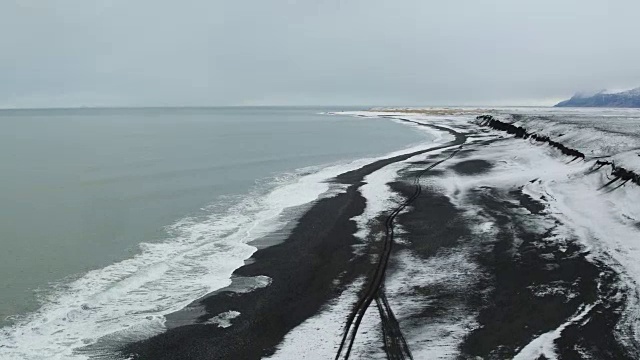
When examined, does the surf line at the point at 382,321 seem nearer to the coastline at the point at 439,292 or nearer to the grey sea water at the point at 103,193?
the coastline at the point at 439,292

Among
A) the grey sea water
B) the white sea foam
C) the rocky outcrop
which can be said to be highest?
the rocky outcrop

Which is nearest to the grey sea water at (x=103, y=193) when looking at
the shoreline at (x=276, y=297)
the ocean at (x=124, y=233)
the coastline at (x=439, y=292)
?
the ocean at (x=124, y=233)

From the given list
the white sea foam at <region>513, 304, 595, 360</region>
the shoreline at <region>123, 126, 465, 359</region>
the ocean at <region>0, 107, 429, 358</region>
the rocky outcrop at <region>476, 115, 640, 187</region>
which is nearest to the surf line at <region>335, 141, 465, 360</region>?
the shoreline at <region>123, 126, 465, 359</region>

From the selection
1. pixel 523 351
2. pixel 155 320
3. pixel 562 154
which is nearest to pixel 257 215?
pixel 155 320

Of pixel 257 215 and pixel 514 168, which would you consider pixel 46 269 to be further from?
pixel 514 168

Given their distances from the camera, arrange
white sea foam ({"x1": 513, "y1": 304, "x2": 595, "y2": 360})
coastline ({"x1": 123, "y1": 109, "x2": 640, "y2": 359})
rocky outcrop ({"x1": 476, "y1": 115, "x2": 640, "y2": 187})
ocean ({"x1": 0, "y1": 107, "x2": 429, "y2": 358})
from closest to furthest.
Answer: white sea foam ({"x1": 513, "y1": 304, "x2": 595, "y2": 360})
coastline ({"x1": 123, "y1": 109, "x2": 640, "y2": 359})
ocean ({"x1": 0, "y1": 107, "x2": 429, "y2": 358})
rocky outcrop ({"x1": 476, "y1": 115, "x2": 640, "y2": 187})

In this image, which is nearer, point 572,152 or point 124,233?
point 124,233

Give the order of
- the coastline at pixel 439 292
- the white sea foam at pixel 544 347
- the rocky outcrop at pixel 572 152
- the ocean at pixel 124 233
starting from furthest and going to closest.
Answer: the rocky outcrop at pixel 572 152 < the ocean at pixel 124 233 < the coastline at pixel 439 292 < the white sea foam at pixel 544 347

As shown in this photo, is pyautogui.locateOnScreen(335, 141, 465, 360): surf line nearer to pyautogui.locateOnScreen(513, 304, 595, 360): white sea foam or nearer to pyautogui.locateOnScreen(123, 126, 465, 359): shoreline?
pyautogui.locateOnScreen(123, 126, 465, 359): shoreline

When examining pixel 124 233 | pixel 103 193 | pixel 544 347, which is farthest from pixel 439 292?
pixel 103 193

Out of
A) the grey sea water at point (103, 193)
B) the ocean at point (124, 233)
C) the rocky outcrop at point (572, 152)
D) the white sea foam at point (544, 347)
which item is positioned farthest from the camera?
the rocky outcrop at point (572, 152)

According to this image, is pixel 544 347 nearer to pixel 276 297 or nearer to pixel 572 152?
pixel 276 297
